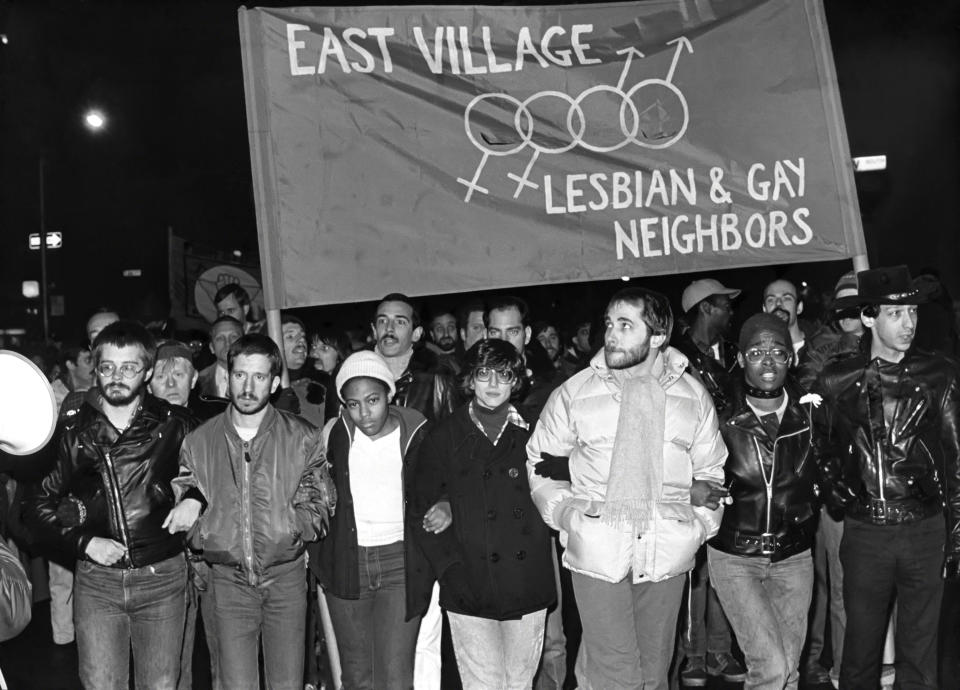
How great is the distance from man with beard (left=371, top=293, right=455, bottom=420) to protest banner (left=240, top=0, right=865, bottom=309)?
0.59 feet

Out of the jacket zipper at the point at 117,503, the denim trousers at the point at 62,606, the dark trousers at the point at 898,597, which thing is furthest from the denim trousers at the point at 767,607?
the denim trousers at the point at 62,606

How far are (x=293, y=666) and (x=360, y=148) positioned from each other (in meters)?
3.14

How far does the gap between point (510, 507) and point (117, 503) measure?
1918 mm

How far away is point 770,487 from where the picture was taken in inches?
231

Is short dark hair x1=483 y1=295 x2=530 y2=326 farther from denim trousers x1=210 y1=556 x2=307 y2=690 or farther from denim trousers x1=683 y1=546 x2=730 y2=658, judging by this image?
denim trousers x1=210 y1=556 x2=307 y2=690

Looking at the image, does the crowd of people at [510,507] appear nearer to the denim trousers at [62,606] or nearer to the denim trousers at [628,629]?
the denim trousers at [628,629]

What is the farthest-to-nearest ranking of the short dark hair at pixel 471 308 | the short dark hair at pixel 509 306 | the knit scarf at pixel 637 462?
1. the short dark hair at pixel 471 308
2. the short dark hair at pixel 509 306
3. the knit scarf at pixel 637 462

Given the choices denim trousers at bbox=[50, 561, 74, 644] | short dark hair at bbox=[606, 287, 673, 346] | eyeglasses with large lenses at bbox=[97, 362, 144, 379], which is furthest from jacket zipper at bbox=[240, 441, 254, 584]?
denim trousers at bbox=[50, 561, 74, 644]

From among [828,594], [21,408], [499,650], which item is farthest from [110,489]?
[828,594]

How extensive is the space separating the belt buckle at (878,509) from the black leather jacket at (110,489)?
138 inches

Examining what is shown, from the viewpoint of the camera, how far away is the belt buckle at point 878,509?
229 inches

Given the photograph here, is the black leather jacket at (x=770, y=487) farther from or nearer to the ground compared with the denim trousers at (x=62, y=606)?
farther from the ground

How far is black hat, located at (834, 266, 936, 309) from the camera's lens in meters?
5.92

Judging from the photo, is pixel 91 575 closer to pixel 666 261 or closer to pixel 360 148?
pixel 360 148
